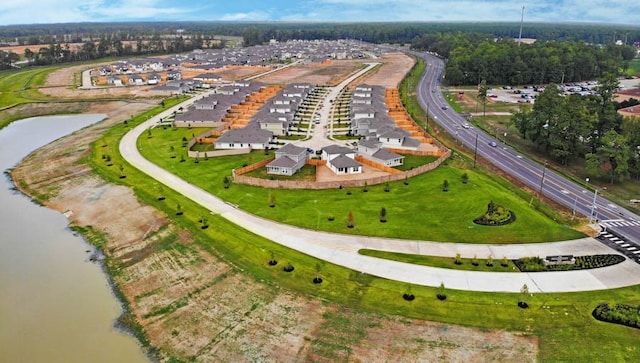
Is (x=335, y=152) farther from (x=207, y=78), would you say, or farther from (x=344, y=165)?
(x=207, y=78)

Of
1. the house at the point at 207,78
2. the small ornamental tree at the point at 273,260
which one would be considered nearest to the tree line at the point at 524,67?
the house at the point at 207,78

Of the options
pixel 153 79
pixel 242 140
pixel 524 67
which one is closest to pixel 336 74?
pixel 524 67

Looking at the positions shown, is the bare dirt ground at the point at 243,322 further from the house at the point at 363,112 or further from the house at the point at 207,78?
the house at the point at 207,78

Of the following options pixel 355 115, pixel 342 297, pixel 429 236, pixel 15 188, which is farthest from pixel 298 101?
pixel 342 297

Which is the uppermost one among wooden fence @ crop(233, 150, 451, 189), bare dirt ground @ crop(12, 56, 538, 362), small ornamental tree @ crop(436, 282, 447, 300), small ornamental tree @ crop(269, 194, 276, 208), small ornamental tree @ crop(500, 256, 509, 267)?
wooden fence @ crop(233, 150, 451, 189)

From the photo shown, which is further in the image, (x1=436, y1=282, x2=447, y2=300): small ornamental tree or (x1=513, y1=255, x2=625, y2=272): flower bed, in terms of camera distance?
(x1=513, y1=255, x2=625, y2=272): flower bed

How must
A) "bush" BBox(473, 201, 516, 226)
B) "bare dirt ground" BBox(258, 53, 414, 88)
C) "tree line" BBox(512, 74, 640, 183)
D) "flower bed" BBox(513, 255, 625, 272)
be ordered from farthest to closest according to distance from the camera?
"bare dirt ground" BBox(258, 53, 414, 88) < "tree line" BBox(512, 74, 640, 183) < "bush" BBox(473, 201, 516, 226) < "flower bed" BBox(513, 255, 625, 272)

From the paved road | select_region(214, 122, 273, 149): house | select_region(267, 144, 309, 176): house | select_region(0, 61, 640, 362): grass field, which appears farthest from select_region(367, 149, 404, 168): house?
select_region(214, 122, 273, 149): house

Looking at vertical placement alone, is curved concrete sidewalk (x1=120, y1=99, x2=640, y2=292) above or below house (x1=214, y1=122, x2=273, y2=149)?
below

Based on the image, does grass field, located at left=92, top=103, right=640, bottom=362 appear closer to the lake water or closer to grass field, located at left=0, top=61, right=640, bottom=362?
grass field, located at left=0, top=61, right=640, bottom=362
